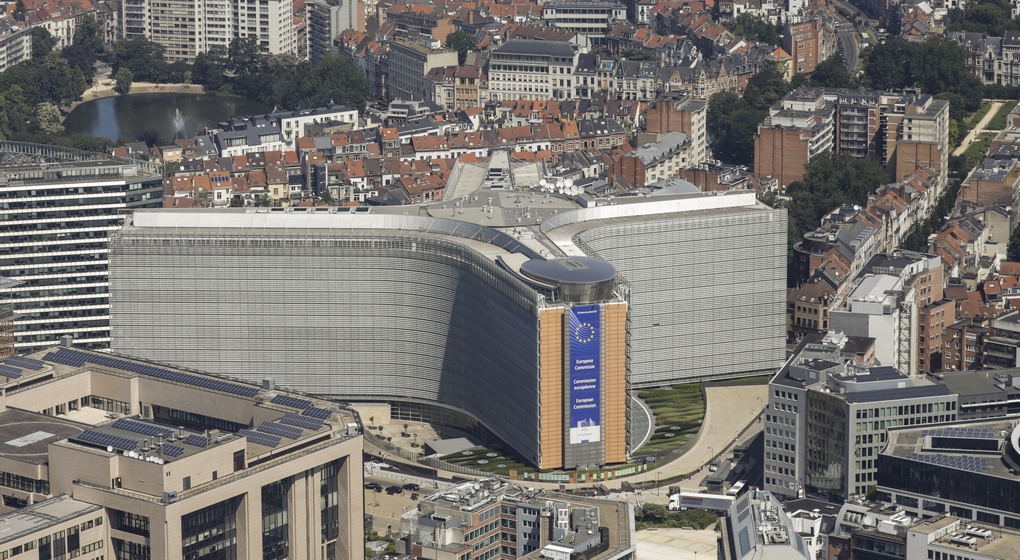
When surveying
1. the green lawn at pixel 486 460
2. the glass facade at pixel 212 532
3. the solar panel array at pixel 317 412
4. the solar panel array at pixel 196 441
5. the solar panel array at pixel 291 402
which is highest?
the solar panel array at pixel 291 402

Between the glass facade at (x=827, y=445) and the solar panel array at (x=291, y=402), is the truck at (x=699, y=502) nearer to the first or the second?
the glass facade at (x=827, y=445)

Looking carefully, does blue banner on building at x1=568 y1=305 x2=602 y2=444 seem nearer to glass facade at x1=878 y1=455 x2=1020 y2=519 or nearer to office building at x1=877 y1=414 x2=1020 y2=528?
office building at x1=877 y1=414 x2=1020 y2=528

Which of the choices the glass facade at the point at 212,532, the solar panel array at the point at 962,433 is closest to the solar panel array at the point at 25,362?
the glass facade at the point at 212,532

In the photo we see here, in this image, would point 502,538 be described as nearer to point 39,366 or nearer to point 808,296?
point 39,366

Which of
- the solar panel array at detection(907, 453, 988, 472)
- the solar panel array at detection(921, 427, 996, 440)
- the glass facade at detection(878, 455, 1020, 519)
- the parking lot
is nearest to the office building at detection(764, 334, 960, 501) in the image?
the solar panel array at detection(921, 427, 996, 440)

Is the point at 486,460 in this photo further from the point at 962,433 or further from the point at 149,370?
the point at 962,433

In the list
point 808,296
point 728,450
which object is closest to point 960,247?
point 808,296

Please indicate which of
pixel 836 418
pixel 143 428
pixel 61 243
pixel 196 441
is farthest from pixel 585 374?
pixel 61 243
